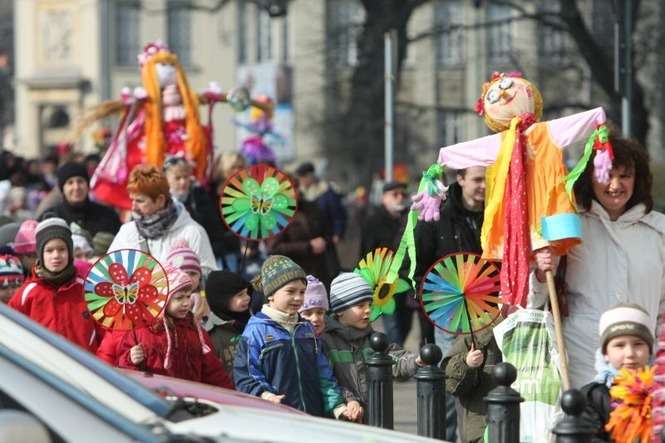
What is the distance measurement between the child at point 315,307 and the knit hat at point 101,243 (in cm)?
321

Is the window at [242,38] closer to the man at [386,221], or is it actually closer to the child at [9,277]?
the man at [386,221]

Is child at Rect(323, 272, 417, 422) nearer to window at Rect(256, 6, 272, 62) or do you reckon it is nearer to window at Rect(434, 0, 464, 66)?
window at Rect(434, 0, 464, 66)

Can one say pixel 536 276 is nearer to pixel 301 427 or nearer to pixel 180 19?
pixel 301 427

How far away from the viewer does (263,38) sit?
6569cm

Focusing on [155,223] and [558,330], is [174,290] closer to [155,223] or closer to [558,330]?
[155,223]

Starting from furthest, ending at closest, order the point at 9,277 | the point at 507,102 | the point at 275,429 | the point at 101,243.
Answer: the point at 101,243 < the point at 9,277 < the point at 507,102 < the point at 275,429

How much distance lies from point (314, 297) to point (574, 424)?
2.69 meters

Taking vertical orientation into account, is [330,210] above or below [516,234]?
below

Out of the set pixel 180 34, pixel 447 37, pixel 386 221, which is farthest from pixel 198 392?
pixel 180 34

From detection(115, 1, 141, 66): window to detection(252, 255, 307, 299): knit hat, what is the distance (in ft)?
196

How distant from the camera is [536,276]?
7348 millimetres

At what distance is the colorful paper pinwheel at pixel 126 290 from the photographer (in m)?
8.30

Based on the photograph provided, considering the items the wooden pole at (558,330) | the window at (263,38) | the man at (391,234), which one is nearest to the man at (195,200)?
the man at (391,234)

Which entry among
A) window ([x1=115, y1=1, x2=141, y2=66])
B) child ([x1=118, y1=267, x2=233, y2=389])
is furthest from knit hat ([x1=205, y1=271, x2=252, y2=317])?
window ([x1=115, y1=1, x2=141, y2=66])
